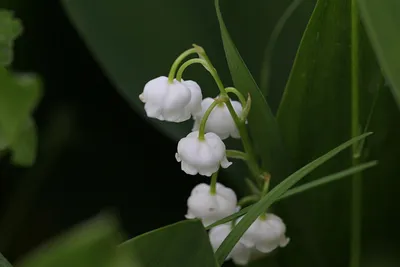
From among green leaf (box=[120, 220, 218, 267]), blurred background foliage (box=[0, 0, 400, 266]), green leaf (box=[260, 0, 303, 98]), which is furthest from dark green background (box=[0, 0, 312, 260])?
green leaf (box=[120, 220, 218, 267])

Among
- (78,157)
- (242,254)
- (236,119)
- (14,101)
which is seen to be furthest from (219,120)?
(78,157)

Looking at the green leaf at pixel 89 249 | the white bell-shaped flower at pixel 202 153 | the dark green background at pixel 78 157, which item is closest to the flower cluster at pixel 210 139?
the white bell-shaped flower at pixel 202 153

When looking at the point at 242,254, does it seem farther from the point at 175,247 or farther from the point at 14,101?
the point at 14,101

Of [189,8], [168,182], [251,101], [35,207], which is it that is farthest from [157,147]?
[251,101]

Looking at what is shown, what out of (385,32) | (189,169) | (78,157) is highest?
(385,32)

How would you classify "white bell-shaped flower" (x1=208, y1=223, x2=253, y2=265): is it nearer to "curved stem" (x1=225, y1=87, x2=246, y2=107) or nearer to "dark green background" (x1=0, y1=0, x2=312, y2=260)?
"curved stem" (x1=225, y1=87, x2=246, y2=107)

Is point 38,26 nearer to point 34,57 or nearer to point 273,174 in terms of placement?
point 34,57

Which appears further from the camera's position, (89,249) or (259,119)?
(259,119)
